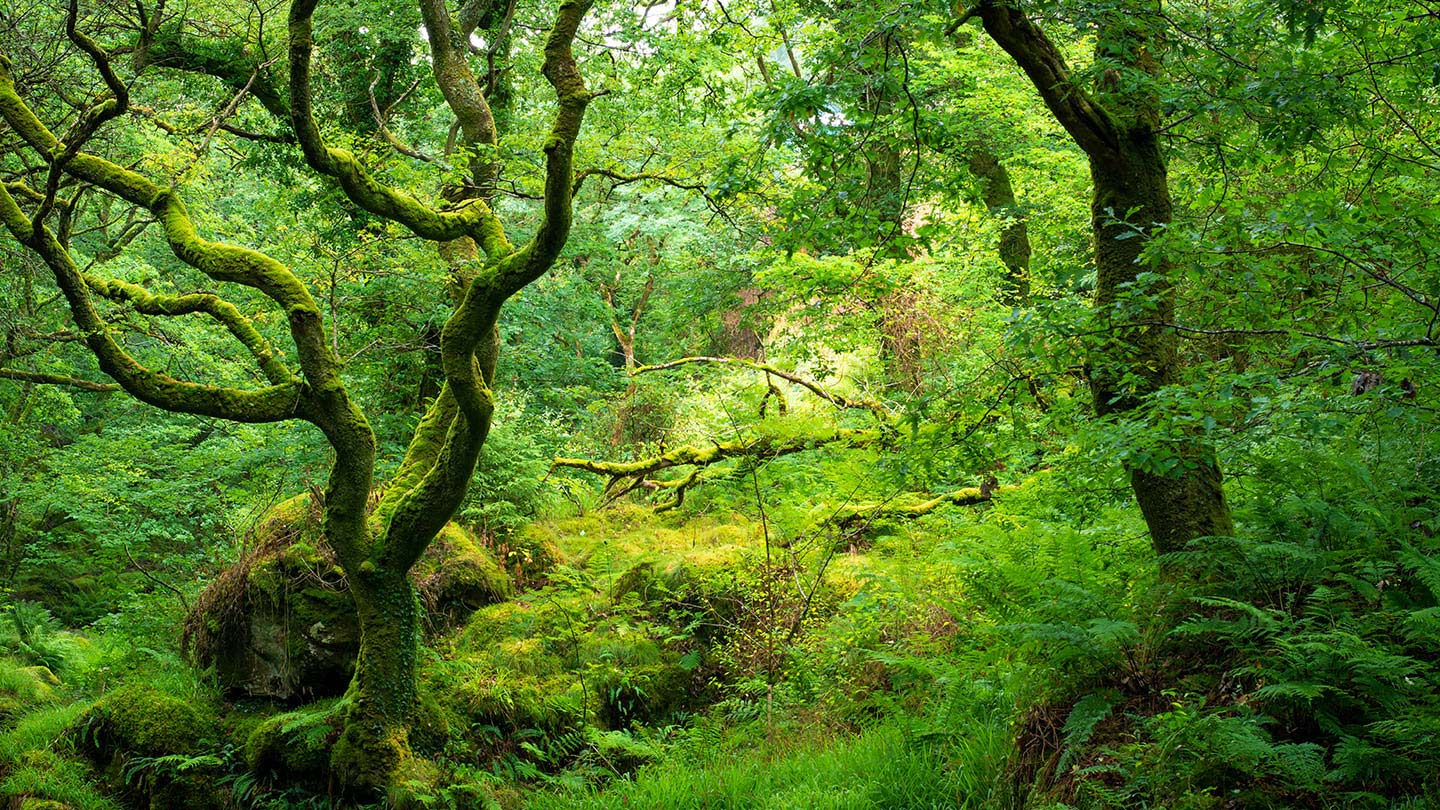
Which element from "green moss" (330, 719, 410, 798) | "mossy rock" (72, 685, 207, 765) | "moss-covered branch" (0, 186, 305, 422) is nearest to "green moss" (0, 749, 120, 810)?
"mossy rock" (72, 685, 207, 765)

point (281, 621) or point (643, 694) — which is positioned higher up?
point (281, 621)

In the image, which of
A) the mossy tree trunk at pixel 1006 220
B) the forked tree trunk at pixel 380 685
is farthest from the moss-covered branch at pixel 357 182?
the mossy tree trunk at pixel 1006 220

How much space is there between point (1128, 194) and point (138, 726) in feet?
27.3

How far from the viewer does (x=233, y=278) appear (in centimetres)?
690

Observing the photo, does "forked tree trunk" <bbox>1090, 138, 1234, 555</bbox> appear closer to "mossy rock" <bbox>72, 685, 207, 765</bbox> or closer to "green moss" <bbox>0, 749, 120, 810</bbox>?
"mossy rock" <bbox>72, 685, 207, 765</bbox>

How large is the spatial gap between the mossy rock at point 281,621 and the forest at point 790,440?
0.14ft

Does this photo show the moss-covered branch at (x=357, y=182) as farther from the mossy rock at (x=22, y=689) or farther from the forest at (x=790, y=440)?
the mossy rock at (x=22, y=689)

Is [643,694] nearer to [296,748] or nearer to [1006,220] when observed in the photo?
[296,748]

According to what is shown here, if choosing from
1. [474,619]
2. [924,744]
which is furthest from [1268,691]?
[474,619]

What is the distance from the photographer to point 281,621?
296 inches

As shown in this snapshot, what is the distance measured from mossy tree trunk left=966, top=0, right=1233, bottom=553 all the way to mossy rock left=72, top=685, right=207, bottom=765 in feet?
24.2

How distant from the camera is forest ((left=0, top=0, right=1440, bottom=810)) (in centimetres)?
369

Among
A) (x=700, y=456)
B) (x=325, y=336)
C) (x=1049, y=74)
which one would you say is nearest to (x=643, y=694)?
(x=700, y=456)

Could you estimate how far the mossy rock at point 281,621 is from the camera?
7434 millimetres
